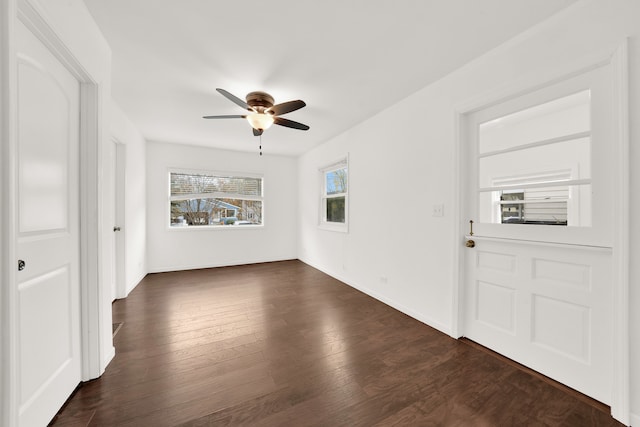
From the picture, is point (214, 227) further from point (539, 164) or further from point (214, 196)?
point (539, 164)

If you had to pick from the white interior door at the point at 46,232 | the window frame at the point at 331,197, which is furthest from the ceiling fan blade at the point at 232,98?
the window frame at the point at 331,197

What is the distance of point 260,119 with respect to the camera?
260cm

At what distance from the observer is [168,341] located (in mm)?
2174

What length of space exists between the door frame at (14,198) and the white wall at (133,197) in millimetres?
1535

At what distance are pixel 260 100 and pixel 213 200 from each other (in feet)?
10.2

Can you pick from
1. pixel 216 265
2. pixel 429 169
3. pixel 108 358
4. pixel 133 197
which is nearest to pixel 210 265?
pixel 216 265

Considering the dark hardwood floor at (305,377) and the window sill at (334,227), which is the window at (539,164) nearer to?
the dark hardwood floor at (305,377)

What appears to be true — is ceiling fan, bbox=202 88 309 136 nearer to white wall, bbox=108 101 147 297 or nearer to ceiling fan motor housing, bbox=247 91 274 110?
ceiling fan motor housing, bbox=247 91 274 110

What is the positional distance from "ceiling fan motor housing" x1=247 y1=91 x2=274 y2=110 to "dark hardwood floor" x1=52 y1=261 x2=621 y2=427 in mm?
2277

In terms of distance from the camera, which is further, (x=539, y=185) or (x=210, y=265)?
(x=210, y=265)

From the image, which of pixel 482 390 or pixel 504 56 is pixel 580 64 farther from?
pixel 482 390

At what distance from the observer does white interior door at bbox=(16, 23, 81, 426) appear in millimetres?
1160

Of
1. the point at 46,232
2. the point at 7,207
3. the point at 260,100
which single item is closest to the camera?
the point at 7,207

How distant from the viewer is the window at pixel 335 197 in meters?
4.11
